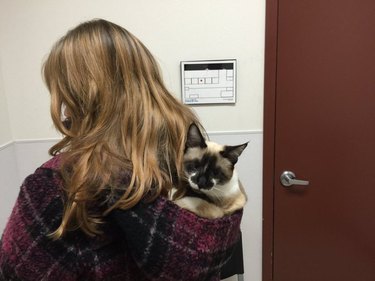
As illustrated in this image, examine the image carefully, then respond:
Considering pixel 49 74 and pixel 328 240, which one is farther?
pixel 328 240

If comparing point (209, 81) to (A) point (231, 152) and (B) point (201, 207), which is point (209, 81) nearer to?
(A) point (231, 152)

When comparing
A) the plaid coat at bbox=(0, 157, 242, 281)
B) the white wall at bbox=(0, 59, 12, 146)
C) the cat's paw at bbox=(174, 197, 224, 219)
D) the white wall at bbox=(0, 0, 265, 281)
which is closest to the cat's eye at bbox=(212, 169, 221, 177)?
the cat's paw at bbox=(174, 197, 224, 219)

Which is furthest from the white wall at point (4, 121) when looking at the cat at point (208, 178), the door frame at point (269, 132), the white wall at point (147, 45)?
the door frame at point (269, 132)

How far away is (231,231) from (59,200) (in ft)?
1.42

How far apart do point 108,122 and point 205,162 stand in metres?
0.34

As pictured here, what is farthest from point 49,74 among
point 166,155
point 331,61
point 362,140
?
point 362,140

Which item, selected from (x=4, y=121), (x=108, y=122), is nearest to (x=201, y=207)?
(x=108, y=122)

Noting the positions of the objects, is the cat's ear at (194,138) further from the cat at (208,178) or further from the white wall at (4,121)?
the white wall at (4,121)

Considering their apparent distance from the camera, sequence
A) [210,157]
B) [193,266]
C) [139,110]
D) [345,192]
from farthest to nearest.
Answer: [345,192] → [210,157] → [139,110] → [193,266]

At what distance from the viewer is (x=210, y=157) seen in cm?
103

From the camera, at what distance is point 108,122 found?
2.69 feet

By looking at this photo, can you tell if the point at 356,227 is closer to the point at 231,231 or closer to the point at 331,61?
the point at 331,61

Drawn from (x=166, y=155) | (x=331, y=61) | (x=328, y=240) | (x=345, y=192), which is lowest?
(x=328, y=240)

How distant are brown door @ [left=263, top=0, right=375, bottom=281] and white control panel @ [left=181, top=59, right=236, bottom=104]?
0.19m
